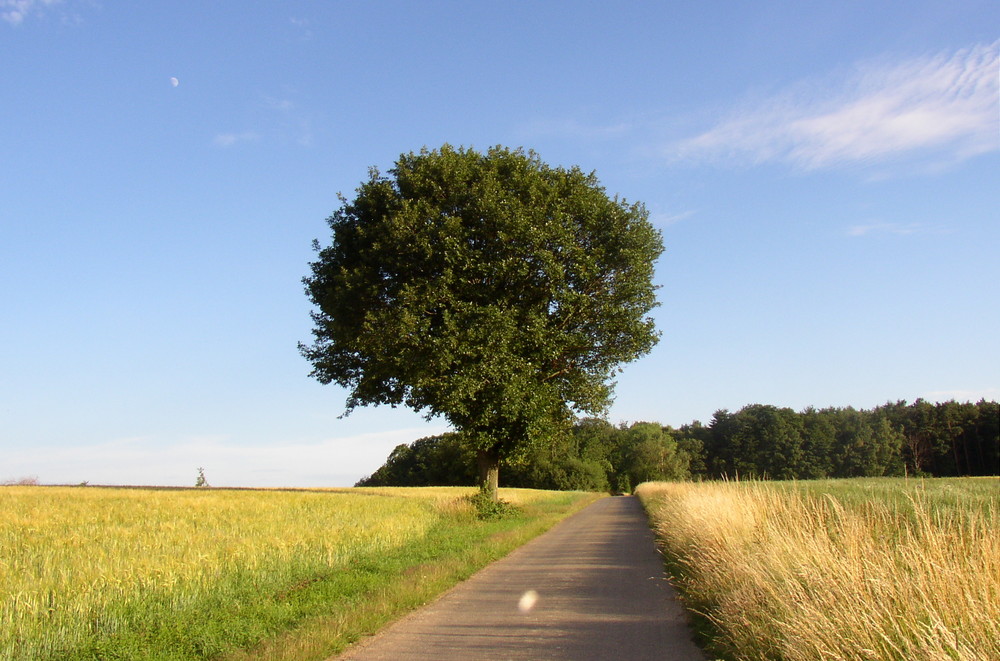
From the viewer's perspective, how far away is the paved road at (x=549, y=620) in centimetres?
686

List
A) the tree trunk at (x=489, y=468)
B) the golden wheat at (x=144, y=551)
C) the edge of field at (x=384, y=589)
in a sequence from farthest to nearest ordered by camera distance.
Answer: the tree trunk at (x=489, y=468)
the golden wheat at (x=144, y=551)
the edge of field at (x=384, y=589)

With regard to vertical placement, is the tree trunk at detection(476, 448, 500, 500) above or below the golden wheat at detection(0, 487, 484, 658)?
above

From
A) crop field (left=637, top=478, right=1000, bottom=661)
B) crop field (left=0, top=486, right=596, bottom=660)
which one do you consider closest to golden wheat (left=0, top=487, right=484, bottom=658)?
crop field (left=0, top=486, right=596, bottom=660)

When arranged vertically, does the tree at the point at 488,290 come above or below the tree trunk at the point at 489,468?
above

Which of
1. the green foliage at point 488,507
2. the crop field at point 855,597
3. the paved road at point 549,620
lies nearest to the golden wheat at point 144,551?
the paved road at point 549,620

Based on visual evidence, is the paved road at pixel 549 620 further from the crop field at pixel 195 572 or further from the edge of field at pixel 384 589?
the crop field at pixel 195 572

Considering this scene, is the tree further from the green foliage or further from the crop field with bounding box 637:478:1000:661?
the crop field with bounding box 637:478:1000:661

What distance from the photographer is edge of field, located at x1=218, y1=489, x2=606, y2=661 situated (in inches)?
277

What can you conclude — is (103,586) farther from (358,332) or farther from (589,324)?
(589,324)

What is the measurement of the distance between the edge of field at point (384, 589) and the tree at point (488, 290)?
645 centimetres

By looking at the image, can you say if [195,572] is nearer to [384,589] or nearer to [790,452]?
[384,589]

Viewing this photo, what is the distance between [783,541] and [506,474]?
4226 inches

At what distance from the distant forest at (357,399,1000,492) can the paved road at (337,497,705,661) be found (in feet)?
273

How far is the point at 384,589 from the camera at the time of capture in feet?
33.4
